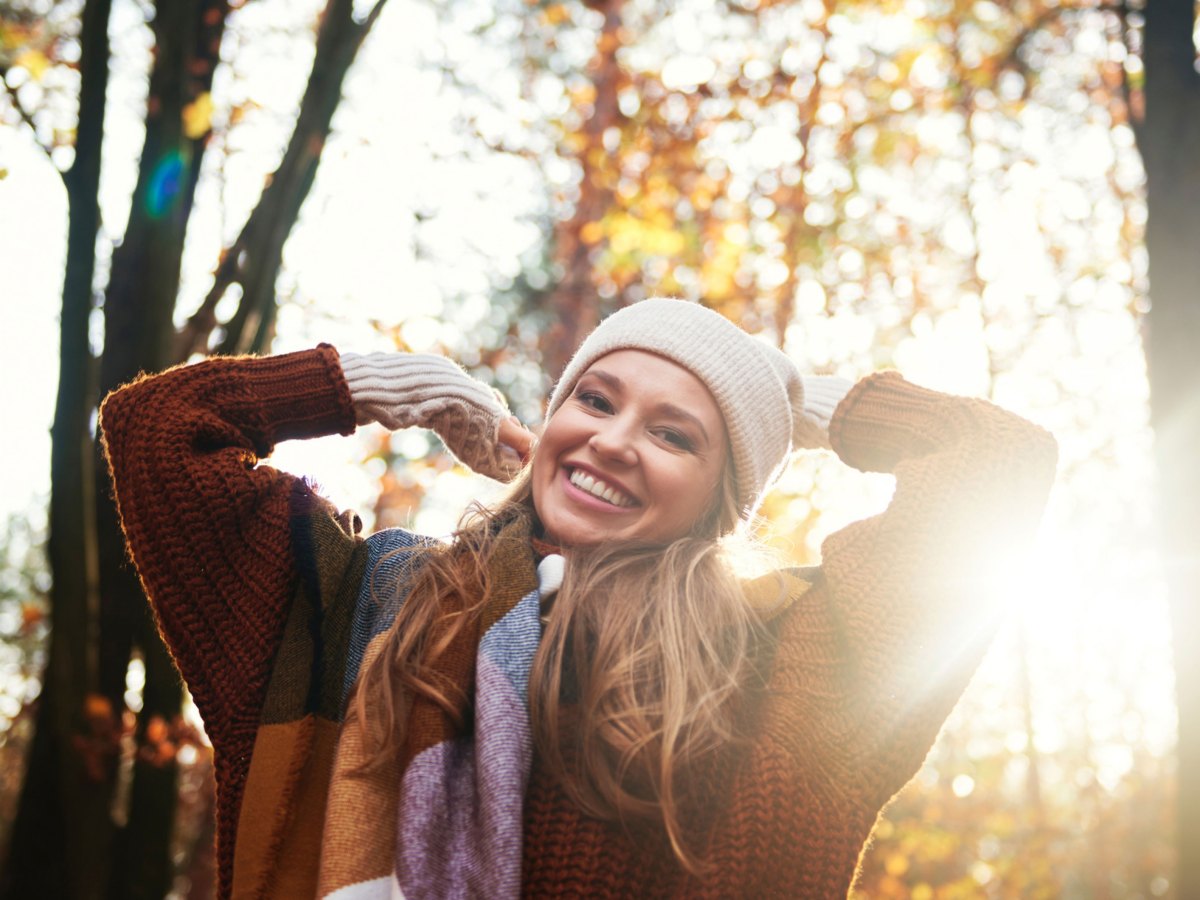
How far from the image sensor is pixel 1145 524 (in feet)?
32.7

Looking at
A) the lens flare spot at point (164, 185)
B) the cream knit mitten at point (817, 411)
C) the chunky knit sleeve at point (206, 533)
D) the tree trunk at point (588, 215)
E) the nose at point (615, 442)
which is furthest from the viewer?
the tree trunk at point (588, 215)

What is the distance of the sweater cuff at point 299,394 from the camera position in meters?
2.12

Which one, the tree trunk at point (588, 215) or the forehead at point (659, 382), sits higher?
the tree trunk at point (588, 215)

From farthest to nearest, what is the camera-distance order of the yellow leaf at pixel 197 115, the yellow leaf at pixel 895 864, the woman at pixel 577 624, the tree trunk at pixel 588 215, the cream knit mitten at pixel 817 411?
the yellow leaf at pixel 895 864, the tree trunk at pixel 588 215, the yellow leaf at pixel 197 115, the cream knit mitten at pixel 817 411, the woman at pixel 577 624

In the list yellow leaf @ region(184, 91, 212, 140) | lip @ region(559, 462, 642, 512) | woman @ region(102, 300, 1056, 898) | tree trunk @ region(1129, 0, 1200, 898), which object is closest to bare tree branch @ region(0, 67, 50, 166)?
yellow leaf @ region(184, 91, 212, 140)

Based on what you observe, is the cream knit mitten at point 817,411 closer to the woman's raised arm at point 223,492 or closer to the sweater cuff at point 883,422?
the sweater cuff at point 883,422

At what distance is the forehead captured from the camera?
2.13 m

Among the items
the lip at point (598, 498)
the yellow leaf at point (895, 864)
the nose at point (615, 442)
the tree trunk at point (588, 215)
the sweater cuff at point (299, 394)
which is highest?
the tree trunk at point (588, 215)

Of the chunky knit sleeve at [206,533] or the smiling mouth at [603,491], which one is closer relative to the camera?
the chunky knit sleeve at [206,533]

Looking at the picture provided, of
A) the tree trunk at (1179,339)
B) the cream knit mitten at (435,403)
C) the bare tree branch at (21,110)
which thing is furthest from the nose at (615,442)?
the tree trunk at (1179,339)

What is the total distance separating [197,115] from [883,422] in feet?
8.79

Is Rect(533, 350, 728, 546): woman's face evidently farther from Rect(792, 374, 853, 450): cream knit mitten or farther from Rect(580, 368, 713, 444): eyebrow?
Rect(792, 374, 853, 450): cream knit mitten

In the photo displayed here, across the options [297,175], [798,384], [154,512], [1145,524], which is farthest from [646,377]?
[1145,524]

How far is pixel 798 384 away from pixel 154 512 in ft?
4.73
